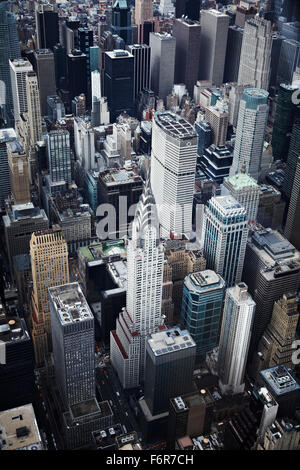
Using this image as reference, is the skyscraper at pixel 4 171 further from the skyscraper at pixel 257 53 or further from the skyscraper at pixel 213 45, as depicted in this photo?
the skyscraper at pixel 213 45

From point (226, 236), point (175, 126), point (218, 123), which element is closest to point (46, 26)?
point (218, 123)

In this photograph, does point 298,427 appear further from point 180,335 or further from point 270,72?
point 270,72

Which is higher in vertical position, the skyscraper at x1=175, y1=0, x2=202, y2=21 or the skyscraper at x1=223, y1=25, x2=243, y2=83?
the skyscraper at x1=175, y1=0, x2=202, y2=21

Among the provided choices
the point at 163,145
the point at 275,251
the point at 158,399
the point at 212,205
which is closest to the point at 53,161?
the point at 163,145

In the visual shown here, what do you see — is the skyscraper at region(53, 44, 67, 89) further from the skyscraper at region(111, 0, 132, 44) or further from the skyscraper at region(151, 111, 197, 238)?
the skyscraper at region(151, 111, 197, 238)

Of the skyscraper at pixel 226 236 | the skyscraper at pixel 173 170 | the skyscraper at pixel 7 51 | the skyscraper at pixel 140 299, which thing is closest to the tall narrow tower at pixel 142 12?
the skyscraper at pixel 7 51

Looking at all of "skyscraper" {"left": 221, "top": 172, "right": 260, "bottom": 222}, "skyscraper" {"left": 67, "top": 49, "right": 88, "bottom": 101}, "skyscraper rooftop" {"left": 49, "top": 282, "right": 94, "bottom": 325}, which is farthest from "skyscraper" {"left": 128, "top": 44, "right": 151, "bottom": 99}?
"skyscraper rooftop" {"left": 49, "top": 282, "right": 94, "bottom": 325}

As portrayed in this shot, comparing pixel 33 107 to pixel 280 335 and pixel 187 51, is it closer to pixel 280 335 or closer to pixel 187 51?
pixel 187 51
